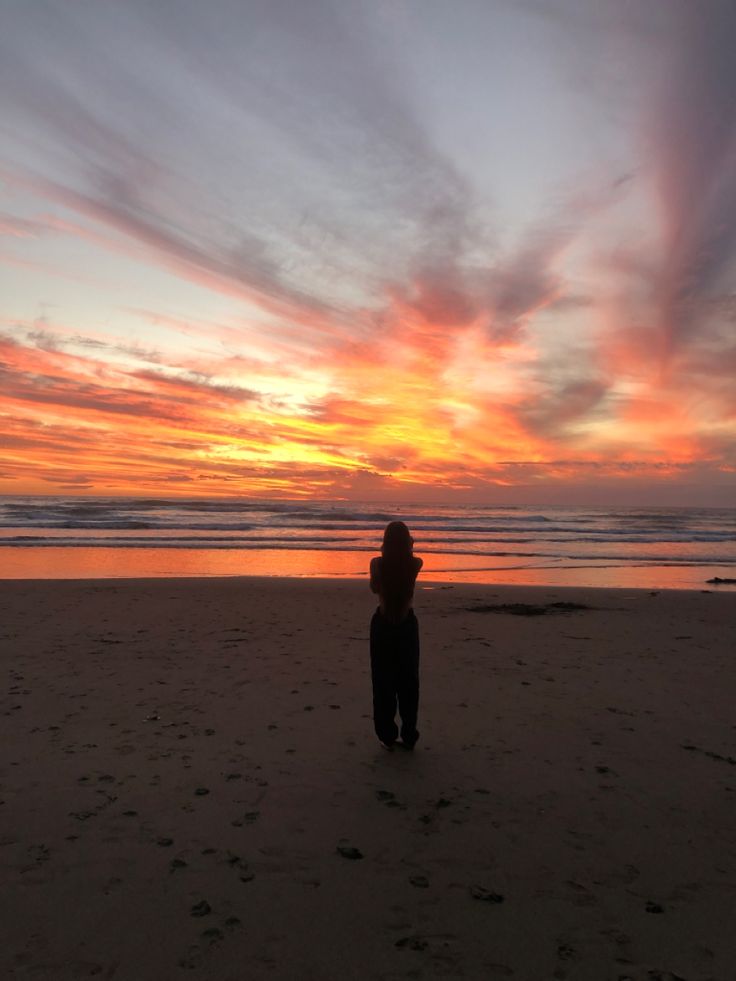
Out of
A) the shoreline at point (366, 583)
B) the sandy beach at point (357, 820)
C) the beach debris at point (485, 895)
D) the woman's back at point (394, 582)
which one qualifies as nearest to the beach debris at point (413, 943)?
the sandy beach at point (357, 820)

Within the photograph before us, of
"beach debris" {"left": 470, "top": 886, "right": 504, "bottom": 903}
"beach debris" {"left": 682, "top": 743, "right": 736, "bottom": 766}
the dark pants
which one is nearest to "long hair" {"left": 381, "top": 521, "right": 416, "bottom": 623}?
the dark pants

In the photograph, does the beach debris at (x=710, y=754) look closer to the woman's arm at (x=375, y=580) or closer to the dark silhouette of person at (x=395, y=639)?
the dark silhouette of person at (x=395, y=639)

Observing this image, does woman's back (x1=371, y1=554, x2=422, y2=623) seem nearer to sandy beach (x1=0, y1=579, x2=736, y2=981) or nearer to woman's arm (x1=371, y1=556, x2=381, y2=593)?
woman's arm (x1=371, y1=556, x2=381, y2=593)

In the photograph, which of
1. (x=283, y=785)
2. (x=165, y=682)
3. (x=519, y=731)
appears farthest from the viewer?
(x=165, y=682)

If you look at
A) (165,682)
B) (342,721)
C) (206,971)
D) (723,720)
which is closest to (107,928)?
(206,971)

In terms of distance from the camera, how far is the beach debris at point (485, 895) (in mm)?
3520

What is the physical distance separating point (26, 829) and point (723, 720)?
6.61 meters

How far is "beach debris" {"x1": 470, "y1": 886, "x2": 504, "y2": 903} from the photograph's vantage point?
352 centimetres

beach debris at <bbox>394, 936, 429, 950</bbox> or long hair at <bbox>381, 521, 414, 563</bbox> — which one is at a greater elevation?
long hair at <bbox>381, 521, 414, 563</bbox>

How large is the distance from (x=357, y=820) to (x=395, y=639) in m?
1.55

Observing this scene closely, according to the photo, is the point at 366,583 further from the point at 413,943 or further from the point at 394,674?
the point at 413,943

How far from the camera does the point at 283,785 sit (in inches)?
193

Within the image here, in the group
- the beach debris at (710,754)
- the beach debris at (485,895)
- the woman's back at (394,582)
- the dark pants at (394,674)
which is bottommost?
the beach debris at (710,754)

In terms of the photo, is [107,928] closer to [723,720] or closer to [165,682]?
[165,682]
